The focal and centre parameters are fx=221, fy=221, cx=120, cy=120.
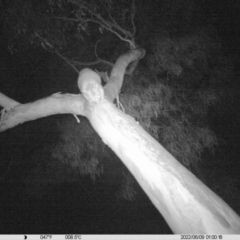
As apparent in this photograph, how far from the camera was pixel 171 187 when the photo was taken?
1.16 metres

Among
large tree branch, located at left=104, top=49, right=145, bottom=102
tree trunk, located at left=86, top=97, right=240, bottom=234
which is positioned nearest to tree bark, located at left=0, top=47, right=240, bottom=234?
tree trunk, located at left=86, top=97, right=240, bottom=234

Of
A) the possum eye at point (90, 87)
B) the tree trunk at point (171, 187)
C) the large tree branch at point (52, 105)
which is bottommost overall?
the tree trunk at point (171, 187)

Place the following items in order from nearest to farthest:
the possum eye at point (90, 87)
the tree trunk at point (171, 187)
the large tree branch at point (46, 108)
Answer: the tree trunk at point (171, 187) < the possum eye at point (90, 87) < the large tree branch at point (46, 108)

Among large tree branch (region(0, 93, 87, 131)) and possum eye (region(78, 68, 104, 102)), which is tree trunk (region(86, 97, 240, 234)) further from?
large tree branch (region(0, 93, 87, 131))

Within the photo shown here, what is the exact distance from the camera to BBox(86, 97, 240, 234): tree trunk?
1.06 metres

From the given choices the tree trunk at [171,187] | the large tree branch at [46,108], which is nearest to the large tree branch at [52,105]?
the large tree branch at [46,108]

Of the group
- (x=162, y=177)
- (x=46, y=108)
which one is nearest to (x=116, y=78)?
(x=46, y=108)

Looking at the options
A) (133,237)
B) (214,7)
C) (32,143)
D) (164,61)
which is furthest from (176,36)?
(32,143)

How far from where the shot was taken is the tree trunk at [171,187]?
1.06 m

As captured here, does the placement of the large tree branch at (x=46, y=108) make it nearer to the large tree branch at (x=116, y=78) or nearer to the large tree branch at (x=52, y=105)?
the large tree branch at (x=52, y=105)

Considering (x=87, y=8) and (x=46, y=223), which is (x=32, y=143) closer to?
(x=46, y=223)

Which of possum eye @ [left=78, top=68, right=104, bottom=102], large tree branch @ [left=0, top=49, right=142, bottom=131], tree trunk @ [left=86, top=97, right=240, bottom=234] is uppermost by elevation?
large tree branch @ [left=0, top=49, right=142, bottom=131]

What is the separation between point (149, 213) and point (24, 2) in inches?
274

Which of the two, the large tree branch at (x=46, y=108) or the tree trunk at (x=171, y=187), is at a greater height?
the large tree branch at (x=46, y=108)
